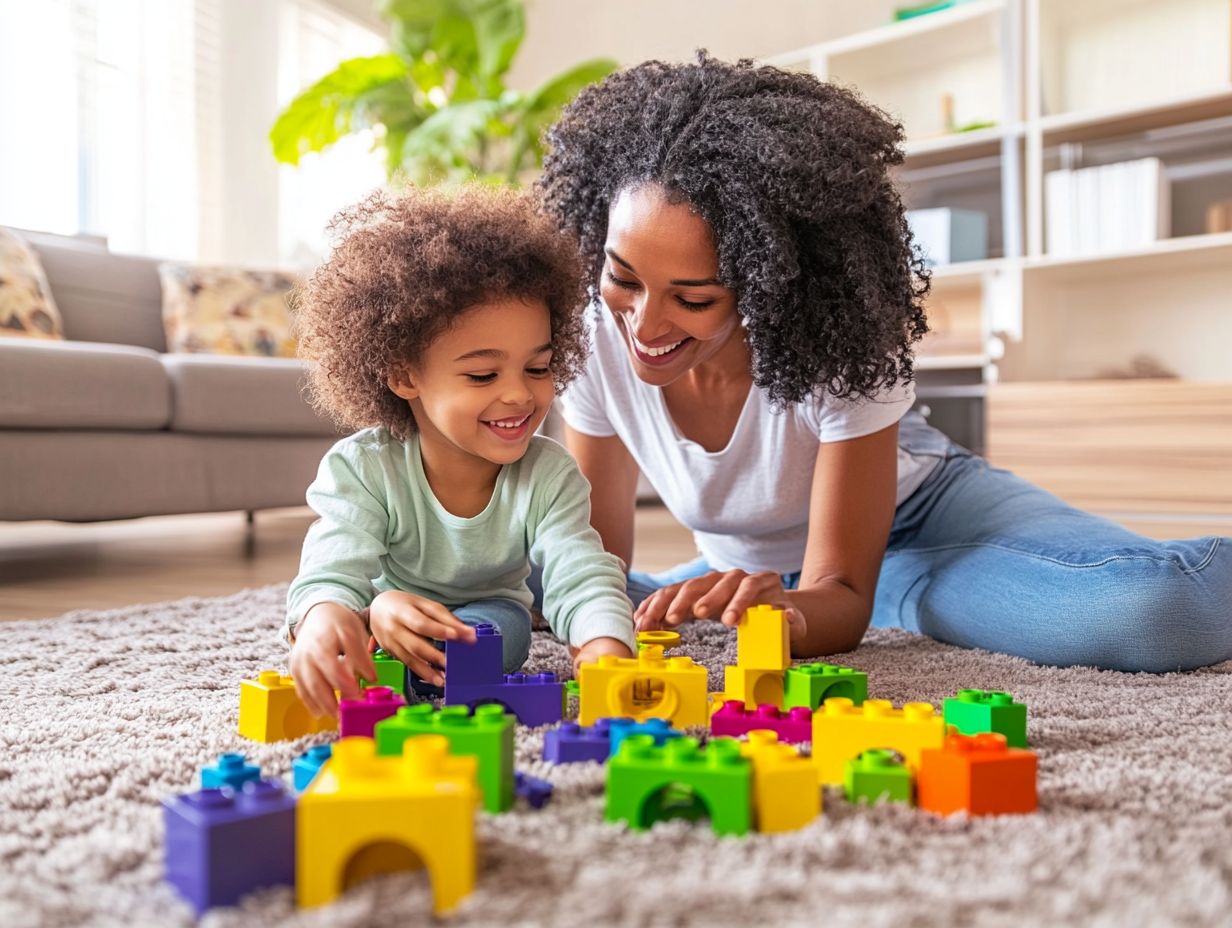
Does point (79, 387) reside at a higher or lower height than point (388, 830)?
higher

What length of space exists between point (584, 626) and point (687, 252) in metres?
0.39

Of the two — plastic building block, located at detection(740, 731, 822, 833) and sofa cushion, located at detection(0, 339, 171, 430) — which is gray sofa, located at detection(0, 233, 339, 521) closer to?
sofa cushion, located at detection(0, 339, 171, 430)

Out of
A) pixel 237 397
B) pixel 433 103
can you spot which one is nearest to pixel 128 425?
pixel 237 397

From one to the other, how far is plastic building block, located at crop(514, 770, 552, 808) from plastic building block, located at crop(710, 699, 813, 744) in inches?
7.8

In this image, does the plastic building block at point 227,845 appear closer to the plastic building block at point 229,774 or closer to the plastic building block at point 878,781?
the plastic building block at point 229,774

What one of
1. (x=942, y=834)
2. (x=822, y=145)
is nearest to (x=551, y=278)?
(x=822, y=145)

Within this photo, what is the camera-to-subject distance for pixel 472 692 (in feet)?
2.82

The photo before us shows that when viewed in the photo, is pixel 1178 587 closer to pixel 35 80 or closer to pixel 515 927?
pixel 515 927

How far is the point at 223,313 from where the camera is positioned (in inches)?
119

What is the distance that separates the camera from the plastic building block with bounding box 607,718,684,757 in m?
0.70

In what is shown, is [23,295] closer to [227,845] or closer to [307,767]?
[307,767]

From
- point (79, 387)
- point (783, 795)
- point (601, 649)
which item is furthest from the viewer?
point (79, 387)

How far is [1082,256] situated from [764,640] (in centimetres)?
278

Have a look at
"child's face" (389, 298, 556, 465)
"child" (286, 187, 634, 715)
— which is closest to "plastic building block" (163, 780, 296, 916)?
"child" (286, 187, 634, 715)
